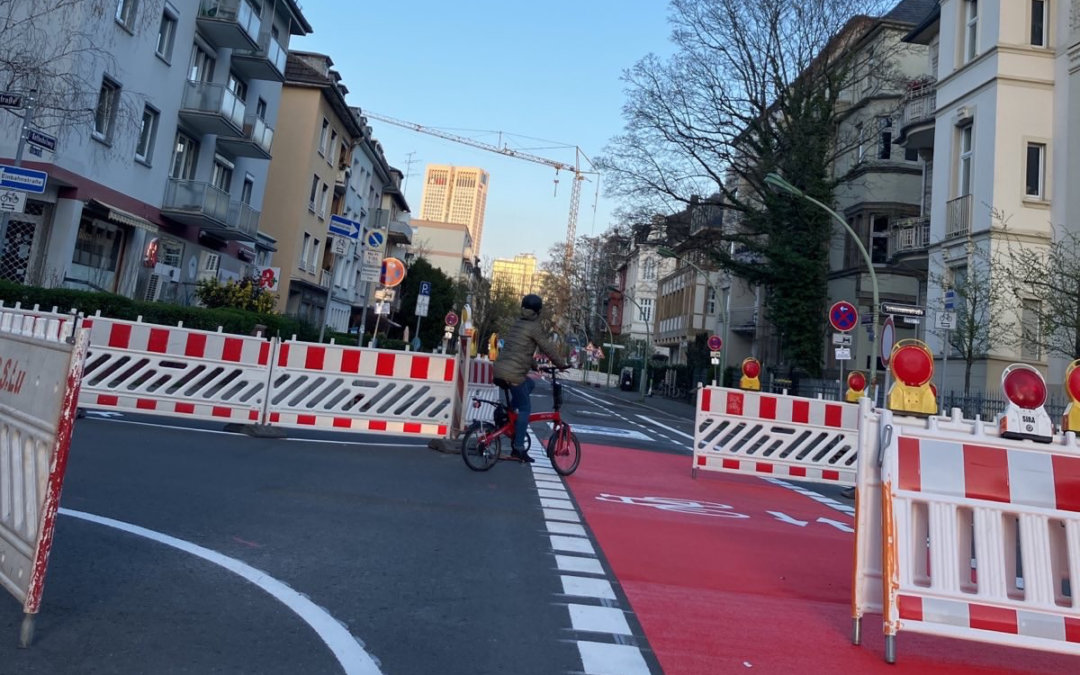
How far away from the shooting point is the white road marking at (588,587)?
199 inches

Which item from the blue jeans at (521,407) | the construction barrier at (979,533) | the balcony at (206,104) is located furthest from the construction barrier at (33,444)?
the balcony at (206,104)

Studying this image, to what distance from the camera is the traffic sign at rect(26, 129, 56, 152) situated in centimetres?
1328

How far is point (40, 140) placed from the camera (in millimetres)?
13414

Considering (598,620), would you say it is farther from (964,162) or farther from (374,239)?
(964,162)

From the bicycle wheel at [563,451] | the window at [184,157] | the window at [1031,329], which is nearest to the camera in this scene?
the bicycle wheel at [563,451]

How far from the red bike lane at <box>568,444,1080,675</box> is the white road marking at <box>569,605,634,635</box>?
0.12 meters

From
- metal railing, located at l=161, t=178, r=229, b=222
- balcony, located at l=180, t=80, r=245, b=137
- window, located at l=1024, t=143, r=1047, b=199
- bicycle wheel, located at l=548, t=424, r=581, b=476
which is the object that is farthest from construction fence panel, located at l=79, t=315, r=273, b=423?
window, located at l=1024, t=143, r=1047, b=199

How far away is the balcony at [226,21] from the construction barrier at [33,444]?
27.9 m

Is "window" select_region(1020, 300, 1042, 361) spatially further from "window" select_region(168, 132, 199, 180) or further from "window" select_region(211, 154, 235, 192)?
"window" select_region(211, 154, 235, 192)

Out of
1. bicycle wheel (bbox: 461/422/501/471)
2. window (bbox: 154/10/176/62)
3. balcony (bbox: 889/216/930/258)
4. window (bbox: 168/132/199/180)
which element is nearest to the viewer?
bicycle wheel (bbox: 461/422/501/471)

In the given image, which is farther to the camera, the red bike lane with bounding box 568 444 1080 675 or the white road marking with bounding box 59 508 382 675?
the red bike lane with bounding box 568 444 1080 675

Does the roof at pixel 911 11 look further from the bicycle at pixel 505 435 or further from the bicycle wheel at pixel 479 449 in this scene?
the bicycle wheel at pixel 479 449

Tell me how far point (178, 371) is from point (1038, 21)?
24.3 metres

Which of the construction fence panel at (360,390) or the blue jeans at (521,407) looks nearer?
the blue jeans at (521,407)
